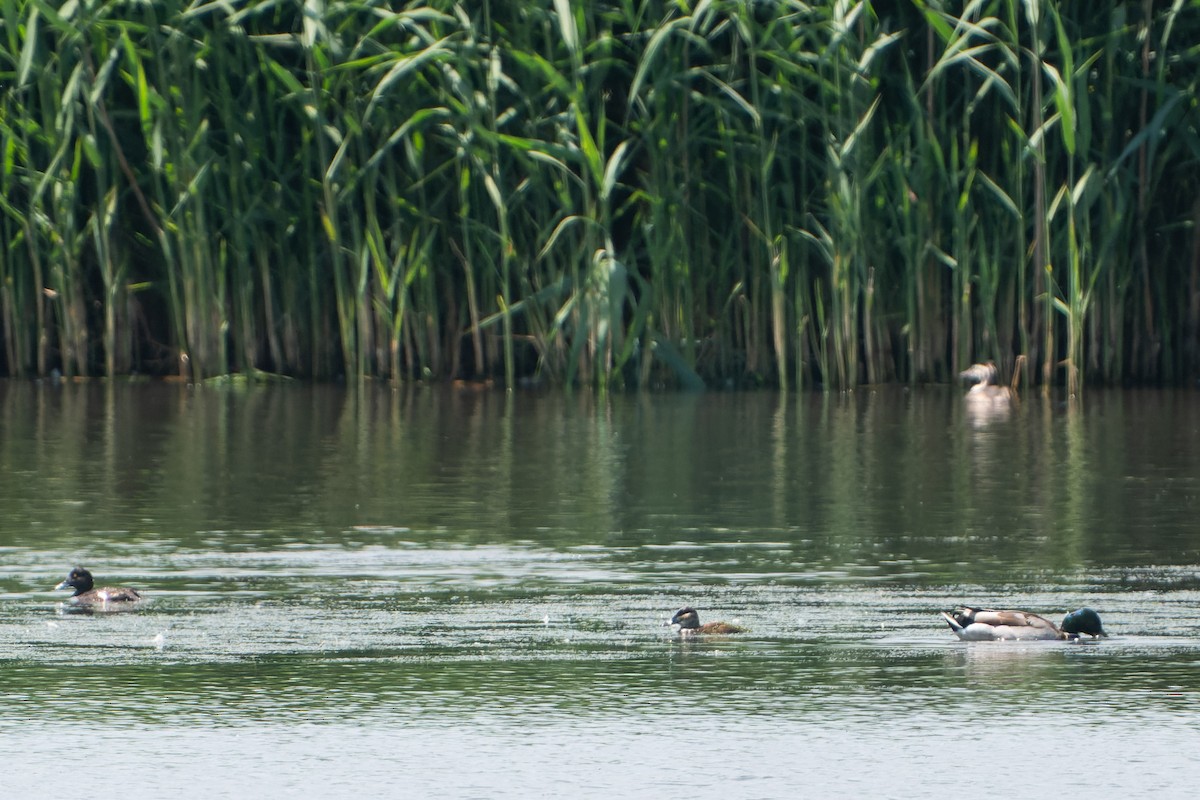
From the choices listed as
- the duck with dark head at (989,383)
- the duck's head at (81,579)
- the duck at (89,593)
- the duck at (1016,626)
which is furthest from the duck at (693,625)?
the duck with dark head at (989,383)

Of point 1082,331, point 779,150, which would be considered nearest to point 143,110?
point 779,150

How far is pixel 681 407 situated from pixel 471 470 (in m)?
4.58

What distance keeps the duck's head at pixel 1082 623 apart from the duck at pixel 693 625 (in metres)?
1.09

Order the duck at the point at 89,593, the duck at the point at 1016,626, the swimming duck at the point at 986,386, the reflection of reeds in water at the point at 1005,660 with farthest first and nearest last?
1. the swimming duck at the point at 986,386
2. the duck at the point at 89,593
3. the duck at the point at 1016,626
4. the reflection of reeds in water at the point at 1005,660

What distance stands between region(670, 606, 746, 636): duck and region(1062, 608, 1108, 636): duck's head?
1090 millimetres

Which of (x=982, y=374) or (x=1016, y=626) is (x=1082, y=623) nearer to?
(x=1016, y=626)

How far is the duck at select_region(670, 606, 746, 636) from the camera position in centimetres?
760

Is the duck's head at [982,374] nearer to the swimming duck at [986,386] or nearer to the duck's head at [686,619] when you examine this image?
the swimming duck at [986,386]

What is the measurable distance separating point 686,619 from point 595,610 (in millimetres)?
835

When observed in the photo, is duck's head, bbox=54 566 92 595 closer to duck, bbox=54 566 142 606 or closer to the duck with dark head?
duck, bbox=54 566 142 606

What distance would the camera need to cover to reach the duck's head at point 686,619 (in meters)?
7.59

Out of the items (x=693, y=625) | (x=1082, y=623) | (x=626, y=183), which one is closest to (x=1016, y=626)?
(x=1082, y=623)

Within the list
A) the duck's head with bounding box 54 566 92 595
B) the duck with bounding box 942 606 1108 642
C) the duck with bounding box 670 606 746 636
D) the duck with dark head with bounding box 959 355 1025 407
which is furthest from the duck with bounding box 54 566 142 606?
the duck with dark head with bounding box 959 355 1025 407

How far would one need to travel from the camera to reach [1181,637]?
7.70m
